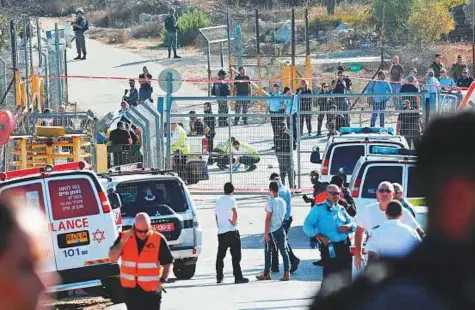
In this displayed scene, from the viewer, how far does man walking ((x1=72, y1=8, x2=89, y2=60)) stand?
42094mm

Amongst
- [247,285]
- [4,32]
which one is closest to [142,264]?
[247,285]

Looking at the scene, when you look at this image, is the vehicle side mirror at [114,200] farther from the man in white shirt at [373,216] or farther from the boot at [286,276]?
the man in white shirt at [373,216]

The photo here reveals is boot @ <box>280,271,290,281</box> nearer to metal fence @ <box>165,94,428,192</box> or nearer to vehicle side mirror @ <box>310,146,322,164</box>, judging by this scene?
vehicle side mirror @ <box>310,146,322,164</box>

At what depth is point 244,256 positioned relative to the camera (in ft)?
63.7

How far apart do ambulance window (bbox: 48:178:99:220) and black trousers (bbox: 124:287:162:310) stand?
10.5ft

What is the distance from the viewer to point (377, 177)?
17938mm

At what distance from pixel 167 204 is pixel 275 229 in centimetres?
148

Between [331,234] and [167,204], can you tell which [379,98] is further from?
[331,234]

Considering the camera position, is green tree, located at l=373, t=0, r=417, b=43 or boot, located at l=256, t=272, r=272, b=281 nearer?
boot, located at l=256, t=272, r=272, b=281

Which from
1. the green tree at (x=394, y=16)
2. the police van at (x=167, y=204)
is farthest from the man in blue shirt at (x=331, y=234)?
the green tree at (x=394, y=16)

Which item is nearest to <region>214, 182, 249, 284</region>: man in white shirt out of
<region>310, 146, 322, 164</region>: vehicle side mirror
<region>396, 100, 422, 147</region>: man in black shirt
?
<region>310, 146, 322, 164</region>: vehicle side mirror

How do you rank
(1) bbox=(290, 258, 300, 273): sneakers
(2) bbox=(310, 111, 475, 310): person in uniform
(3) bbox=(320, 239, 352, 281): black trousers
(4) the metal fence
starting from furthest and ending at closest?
1. (4) the metal fence
2. (1) bbox=(290, 258, 300, 273): sneakers
3. (3) bbox=(320, 239, 352, 281): black trousers
4. (2) bbox=(310, 111, 475, 310): person in uniform

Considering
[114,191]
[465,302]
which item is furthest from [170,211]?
[465,302]

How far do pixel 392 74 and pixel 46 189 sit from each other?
20.0m
